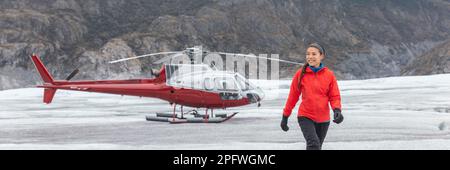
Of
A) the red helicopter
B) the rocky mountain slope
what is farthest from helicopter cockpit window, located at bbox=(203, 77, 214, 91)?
the rocky mountain slope

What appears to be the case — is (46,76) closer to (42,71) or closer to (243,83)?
(42,71)

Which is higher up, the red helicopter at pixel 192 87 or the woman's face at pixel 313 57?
the woman's face at pixel 313 57

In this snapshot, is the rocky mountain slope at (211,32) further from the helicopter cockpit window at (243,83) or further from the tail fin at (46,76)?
the helicopter cockpit window at (243,83)

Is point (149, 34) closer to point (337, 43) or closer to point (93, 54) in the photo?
point (93, 54)

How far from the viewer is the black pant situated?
→ 5086mm

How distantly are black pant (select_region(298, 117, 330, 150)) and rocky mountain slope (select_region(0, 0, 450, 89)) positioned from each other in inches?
2422

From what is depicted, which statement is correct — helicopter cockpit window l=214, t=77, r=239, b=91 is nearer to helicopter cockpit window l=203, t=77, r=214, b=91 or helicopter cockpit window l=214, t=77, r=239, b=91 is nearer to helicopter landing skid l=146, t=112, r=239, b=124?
helicopter cockpit window l=203, t=77, r=214, b=91

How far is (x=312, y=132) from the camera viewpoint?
16.9 ft

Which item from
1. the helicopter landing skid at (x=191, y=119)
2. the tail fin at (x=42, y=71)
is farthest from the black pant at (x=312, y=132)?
the tail fin at (x=42, y=71)

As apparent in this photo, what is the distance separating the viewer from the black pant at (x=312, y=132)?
16.7 feet

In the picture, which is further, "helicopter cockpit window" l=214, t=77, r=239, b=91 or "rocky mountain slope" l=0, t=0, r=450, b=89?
"rocky mountain slope" l=0, t=0, r=450, b=89

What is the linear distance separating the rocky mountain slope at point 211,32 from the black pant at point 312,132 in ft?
202

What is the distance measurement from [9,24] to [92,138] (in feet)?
239

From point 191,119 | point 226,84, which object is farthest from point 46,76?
point 226,84
